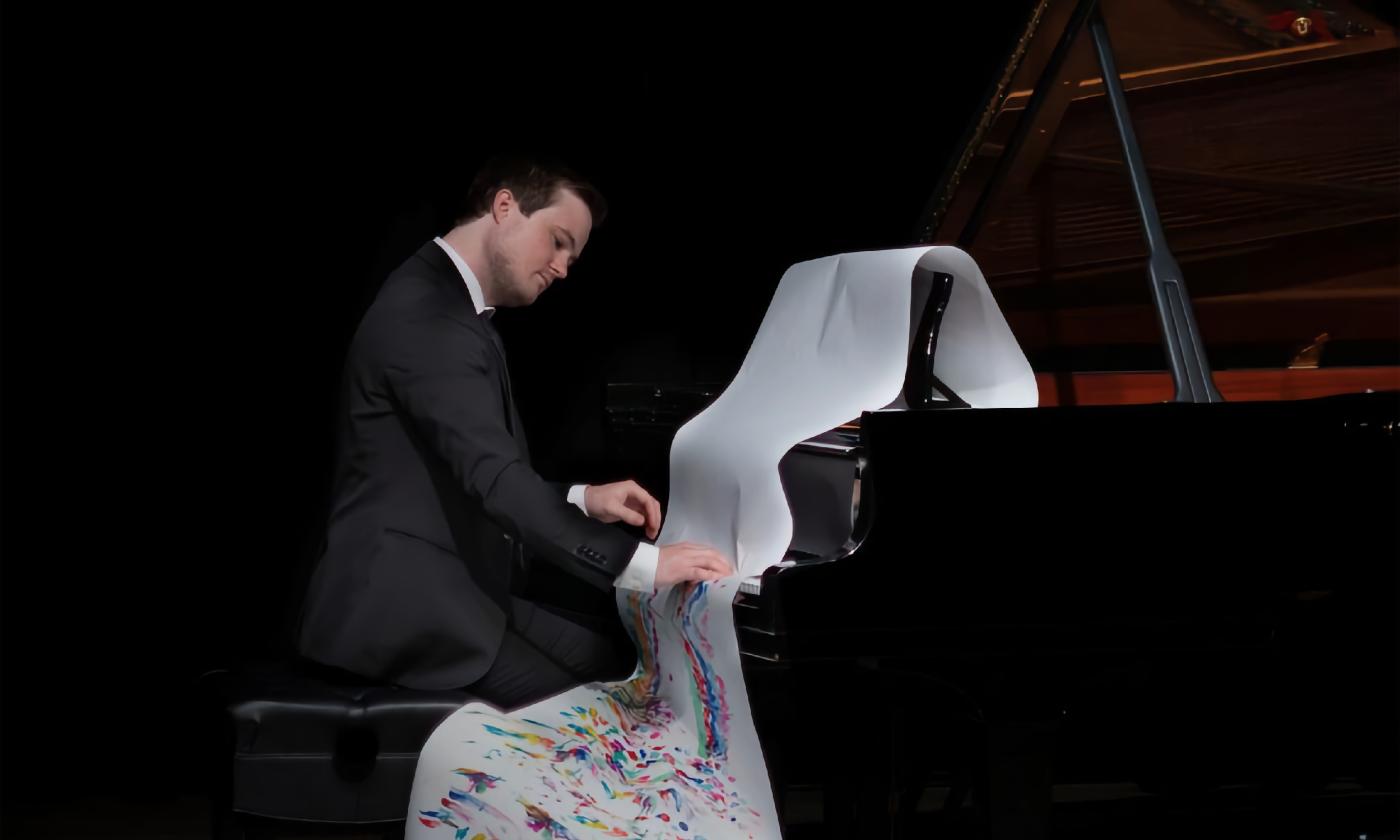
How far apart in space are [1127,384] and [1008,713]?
3.51 ft

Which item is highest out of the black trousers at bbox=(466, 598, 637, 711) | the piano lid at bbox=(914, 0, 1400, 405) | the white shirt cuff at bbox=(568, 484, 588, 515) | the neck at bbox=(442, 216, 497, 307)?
the piano lid at bbox=(914, 0, 1400, 405)

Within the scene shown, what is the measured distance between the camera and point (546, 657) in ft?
7.44

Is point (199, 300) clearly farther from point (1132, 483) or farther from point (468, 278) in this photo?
point (1132, 483)

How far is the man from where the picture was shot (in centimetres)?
204

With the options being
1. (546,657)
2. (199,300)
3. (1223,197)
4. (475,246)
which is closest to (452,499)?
(546,657)

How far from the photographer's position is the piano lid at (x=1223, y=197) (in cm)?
290

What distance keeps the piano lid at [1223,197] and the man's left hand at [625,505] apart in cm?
100

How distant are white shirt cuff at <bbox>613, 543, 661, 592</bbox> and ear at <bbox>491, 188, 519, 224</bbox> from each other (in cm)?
63

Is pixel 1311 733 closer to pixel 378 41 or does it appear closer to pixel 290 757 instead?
pixel 290 757

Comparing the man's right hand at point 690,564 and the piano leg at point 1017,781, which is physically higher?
the man's right hand at point 690,564

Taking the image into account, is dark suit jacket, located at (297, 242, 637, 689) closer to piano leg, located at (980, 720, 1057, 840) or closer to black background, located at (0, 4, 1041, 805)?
piano leg, located at (980, 720, 1057, 840)

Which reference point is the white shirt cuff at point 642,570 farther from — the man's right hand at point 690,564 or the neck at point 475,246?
the neck at point 475,246

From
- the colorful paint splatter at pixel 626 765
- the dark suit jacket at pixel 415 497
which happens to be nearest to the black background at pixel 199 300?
the dark suit jacket at pixel 415 497

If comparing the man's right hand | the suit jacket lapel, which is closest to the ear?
the suit jacket lapel
